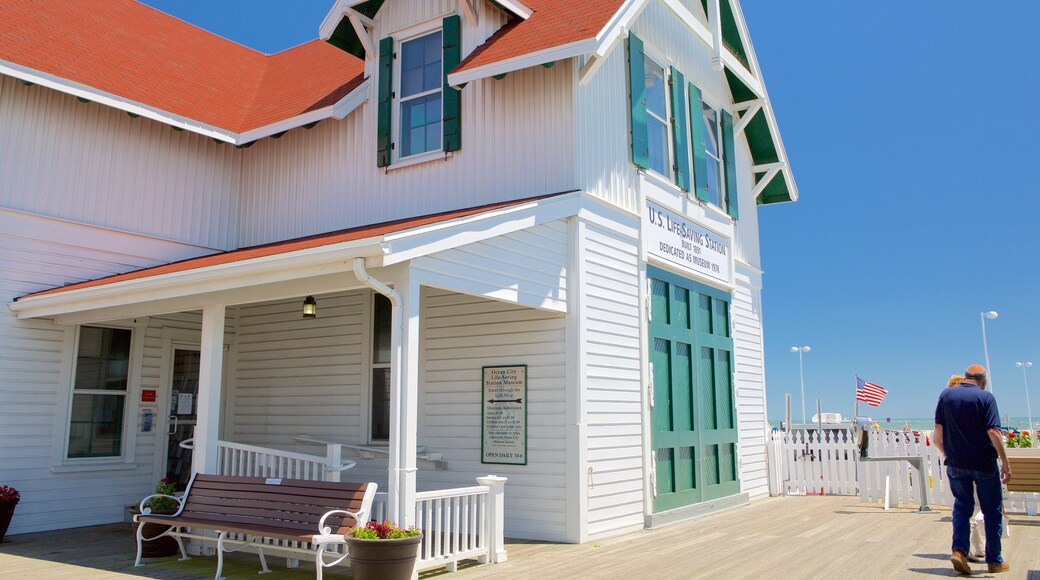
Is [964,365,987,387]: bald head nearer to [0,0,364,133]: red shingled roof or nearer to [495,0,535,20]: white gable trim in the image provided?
[495,0,535,20]: white gable trim

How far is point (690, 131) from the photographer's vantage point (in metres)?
12.7

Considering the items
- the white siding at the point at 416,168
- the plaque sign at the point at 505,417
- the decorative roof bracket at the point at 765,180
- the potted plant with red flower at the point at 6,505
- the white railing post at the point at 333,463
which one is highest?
the decorative roof bracket at the point at 765,180

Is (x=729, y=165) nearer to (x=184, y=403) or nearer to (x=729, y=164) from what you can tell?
(x=729, y=164)

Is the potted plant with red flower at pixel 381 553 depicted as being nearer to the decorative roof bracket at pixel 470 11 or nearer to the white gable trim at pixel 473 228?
the white gable trim at pixel 473 228

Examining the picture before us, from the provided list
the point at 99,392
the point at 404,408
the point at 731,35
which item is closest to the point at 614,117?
the point at 731,35

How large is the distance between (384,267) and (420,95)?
4.65 meters

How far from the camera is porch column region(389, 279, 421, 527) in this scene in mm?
6953

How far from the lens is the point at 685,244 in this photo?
12219 millimetres

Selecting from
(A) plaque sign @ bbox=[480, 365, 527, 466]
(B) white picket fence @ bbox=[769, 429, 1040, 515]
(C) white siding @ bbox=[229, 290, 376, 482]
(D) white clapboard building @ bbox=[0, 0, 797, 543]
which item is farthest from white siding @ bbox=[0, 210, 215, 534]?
(B) white picket fence @ bbox=[769, 429, 1040, 515]

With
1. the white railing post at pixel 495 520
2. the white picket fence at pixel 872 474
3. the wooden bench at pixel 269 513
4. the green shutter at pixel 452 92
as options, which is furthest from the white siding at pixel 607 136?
the white picket fence at pixel 872 474

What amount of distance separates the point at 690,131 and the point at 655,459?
519 cm

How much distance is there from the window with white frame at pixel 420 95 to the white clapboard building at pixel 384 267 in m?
0.04

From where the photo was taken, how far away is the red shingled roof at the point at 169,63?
35.9ft

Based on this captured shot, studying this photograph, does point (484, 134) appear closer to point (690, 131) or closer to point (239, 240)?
point (690, 131)
